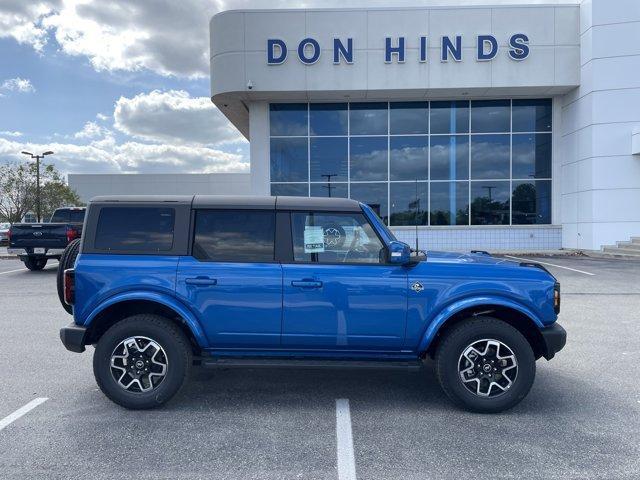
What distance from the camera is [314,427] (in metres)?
3.70

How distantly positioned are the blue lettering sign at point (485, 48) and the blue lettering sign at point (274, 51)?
7.44m

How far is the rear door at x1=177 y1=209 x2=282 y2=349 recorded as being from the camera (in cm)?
395

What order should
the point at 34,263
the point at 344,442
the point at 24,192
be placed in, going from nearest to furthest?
the point at 344,442
the point at 34,263
the point at 24,192

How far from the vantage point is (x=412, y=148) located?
64.5 ft

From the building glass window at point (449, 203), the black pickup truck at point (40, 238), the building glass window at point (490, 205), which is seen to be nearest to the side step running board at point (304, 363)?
the black pickup truck at point (40, 238)

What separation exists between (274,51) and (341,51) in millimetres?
2591

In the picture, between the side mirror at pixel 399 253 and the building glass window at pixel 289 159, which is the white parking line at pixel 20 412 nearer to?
the side mirror at pixel 399 253

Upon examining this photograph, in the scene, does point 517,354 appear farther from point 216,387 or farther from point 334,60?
point 334,60

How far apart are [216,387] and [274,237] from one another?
1669 millimetres

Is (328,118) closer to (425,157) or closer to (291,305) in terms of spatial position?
(425,157)

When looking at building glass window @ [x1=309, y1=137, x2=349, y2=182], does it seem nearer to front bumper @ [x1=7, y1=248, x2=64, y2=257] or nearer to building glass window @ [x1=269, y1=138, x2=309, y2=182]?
building glass window @ [x1=269, y1=138, x2=309, y2=182]

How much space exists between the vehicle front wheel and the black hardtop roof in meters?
1.47

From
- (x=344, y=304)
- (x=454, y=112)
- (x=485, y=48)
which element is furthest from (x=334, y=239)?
(x=454, y=112)

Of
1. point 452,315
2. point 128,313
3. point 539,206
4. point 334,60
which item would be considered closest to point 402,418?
point 452,315
